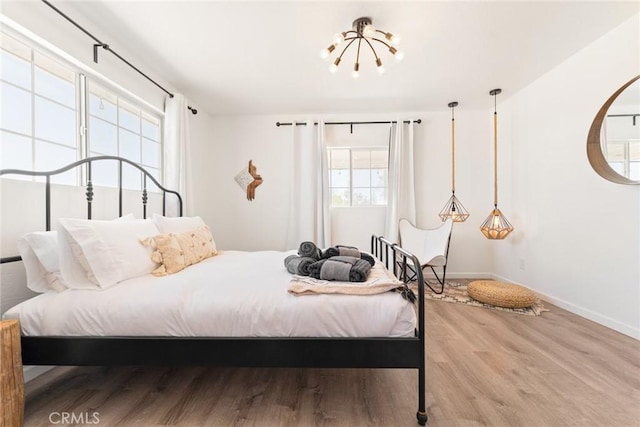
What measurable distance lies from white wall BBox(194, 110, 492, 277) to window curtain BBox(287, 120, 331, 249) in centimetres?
21

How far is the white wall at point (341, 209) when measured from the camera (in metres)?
4.05

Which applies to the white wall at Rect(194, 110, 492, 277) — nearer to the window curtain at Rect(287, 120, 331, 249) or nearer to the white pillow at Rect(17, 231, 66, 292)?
the window curtain at Rect(287, 120, 331, 249)

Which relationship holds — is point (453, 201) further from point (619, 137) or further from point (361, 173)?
point (619, 137)

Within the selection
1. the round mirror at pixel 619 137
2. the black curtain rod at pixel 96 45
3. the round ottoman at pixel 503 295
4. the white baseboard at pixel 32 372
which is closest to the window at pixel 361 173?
the round ottoman at pixel 503 295

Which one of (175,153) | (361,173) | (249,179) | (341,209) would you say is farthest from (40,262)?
(361,173)

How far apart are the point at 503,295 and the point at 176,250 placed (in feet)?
9.93

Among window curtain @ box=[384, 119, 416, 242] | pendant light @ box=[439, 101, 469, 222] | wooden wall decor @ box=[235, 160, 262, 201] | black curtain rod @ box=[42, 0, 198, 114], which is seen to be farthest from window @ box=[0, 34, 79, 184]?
pendant light @ box=[439, 101, 469, 222]

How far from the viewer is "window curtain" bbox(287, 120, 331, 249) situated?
3.97 metres

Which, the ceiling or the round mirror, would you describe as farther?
the round mirror

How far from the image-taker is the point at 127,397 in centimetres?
150

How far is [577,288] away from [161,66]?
14.9 feet

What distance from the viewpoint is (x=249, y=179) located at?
166 inches

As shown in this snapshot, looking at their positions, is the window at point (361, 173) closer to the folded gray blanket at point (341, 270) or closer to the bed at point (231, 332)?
the folded gray blanket at point (341, 270)

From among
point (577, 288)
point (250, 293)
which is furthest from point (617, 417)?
point (250, 293)
